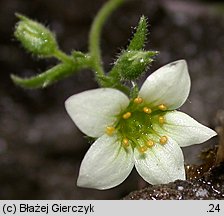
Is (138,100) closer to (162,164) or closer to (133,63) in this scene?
(133,63)

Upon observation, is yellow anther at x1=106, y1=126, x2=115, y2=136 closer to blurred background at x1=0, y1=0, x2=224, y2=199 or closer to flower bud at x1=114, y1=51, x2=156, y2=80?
flower bud at x1=114, y1=51, x2=156, y2=80

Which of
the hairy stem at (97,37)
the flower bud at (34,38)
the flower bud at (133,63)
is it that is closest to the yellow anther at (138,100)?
the flower bud at (133,63)

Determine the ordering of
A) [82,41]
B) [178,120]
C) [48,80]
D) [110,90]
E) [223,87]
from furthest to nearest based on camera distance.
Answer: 1. [82,41]
2. [223,87]
3. [48,80]
4. [178,120]
5. [110,90]

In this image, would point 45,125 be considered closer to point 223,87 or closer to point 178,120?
point 223,87

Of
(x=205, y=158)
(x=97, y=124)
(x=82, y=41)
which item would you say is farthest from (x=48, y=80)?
(x=82, y=41)

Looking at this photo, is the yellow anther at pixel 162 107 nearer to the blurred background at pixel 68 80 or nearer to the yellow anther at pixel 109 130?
the yellow anther at pixel 109 130

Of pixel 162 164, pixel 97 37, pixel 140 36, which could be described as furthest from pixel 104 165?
pixel 97 37
